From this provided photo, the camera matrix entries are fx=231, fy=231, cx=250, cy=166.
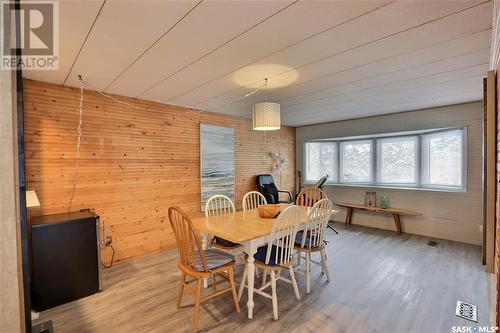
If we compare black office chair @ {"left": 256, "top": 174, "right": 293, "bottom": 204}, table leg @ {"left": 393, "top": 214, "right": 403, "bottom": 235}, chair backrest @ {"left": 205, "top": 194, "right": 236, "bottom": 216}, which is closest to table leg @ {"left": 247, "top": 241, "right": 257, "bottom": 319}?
chair backrest @ {"left": 205, "top": 194, "right": 236, "bottom": 216}

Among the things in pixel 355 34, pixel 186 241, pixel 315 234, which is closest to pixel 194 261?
pixel 186 241

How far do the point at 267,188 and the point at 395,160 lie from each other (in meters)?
2.70

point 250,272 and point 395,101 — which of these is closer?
point 250,272

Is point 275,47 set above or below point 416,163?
above

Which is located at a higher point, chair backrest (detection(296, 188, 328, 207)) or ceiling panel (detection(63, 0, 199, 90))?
ceiling panel (detection(63, 0, 199, 90))

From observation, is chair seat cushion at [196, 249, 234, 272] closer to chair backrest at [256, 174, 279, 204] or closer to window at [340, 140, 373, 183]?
chair backrest at [256, 174, 279, 204]

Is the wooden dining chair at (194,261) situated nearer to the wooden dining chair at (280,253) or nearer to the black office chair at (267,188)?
the wooden dining chair at (280,253)

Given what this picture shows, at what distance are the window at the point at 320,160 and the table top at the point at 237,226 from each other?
3.22m

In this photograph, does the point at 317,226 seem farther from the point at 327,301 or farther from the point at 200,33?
the point at 200,33

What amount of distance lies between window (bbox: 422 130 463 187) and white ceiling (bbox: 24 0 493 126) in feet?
3.28

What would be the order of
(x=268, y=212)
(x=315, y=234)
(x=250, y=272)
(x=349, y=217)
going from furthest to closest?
1. (x=349, y=217)
2. (x=268, y=212)
3. (x=315, y=234)
4. (x=250, y=272)

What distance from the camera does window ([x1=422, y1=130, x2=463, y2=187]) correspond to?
3.99 m

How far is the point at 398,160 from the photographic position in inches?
186

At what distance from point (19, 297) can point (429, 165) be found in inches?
218
